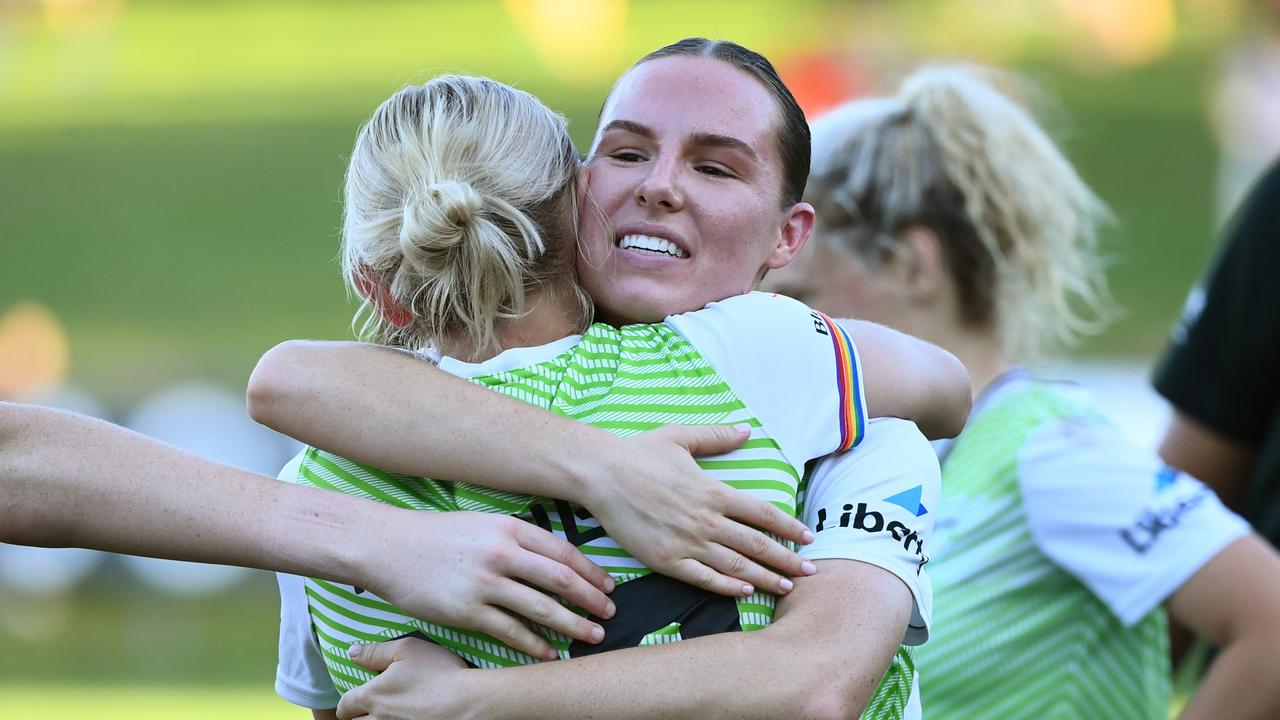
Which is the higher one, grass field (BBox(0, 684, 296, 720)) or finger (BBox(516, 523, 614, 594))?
finger (BBox(516, 523, 614, 594))

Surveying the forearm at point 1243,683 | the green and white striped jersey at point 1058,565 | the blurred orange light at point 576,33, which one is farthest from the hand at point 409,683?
the blurred orange light at point 576,33

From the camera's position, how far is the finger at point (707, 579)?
58.1 inches

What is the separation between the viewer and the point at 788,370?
1.57 m

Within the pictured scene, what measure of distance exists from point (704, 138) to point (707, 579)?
59 centimetres

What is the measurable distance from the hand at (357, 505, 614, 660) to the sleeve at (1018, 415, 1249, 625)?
106 cm

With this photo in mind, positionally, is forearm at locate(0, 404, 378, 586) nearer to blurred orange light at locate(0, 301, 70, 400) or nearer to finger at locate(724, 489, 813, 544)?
finger at locate(724, 489, 813, 544)

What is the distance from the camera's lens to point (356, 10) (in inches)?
733

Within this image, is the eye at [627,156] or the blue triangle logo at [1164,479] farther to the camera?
the blue triangle logo at [1164,479]

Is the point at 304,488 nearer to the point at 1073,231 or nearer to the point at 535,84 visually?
the point at 1073,231

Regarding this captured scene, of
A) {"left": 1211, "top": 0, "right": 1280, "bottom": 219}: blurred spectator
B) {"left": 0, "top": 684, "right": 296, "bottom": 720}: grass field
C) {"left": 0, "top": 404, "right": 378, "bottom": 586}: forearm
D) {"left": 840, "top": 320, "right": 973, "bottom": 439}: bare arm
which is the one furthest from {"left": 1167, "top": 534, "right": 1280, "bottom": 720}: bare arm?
{"left": 1211, "top": 0, "right": 1280, "bottom": 219}: blurred spectator

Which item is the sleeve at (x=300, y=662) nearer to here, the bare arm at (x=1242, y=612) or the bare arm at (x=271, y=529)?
the bare arm at (x=271, y=529)

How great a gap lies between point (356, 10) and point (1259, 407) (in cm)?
Result: 1709

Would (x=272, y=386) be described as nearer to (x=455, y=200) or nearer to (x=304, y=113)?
(x=455, y=200)

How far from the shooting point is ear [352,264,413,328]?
5.35 feet
